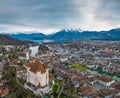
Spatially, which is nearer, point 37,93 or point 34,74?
point 37,93

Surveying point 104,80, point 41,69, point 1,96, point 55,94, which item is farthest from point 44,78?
point 104,80

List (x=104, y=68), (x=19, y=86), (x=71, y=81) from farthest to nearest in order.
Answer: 1. (x=104, y=68)
2. (x=71, y=81)
3. (x=19, y=86)

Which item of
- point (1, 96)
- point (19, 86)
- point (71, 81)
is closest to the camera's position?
point (1, 96)

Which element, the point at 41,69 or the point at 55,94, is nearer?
the point at 55,94

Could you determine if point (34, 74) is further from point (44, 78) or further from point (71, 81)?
point (71, 81)

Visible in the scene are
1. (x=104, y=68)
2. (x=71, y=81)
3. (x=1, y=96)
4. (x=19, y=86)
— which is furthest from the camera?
(x=104, y=68)

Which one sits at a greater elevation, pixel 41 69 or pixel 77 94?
pixel 41 69

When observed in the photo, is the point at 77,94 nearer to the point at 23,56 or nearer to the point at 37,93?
the point at 37,93

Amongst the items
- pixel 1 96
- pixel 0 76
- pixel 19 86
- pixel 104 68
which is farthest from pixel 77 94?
pixel 104 68

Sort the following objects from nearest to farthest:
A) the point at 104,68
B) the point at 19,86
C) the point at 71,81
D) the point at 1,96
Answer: the point at 1,96 → the point at 19,86 → the point at 71,81 → the point at 104,68
